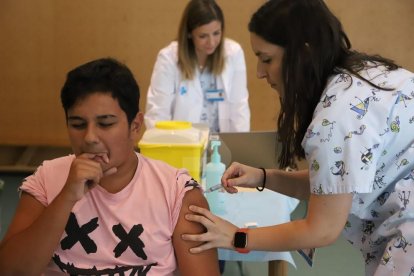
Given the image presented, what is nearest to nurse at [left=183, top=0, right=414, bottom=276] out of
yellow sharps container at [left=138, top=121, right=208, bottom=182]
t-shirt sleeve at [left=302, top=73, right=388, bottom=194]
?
t-shirt sleeve at [left=302, top=73, right=388, bottom=194]

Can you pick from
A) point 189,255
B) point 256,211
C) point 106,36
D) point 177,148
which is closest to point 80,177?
point 189,255

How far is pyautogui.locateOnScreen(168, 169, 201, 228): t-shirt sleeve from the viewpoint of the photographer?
1499mm

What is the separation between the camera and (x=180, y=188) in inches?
60.3

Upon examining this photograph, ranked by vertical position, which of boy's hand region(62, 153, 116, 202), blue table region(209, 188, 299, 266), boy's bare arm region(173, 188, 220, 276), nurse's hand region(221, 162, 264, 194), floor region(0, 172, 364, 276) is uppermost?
boy's hand region(62, 153, 116, 202)

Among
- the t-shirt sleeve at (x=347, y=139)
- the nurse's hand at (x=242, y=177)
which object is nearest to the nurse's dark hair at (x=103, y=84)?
the nurse's hand at (x=242, y=177)

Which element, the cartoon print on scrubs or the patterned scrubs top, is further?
the cartoon print on scrubs

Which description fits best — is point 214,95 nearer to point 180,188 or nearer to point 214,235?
point 180,188

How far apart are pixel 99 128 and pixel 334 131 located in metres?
0.62

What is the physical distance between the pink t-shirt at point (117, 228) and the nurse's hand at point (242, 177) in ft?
0.78

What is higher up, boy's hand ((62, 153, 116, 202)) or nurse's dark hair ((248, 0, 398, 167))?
nurse's dark hair ((248, 0, 398, 167))

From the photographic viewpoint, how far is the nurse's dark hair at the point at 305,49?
130 centimetres

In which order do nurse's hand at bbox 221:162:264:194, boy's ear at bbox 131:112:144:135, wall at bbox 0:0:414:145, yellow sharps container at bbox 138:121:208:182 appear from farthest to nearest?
wall at bbox 0:0:414:145 → yellow sharps container at bbox 138:121:208:182 → nurse's hand at bbox 221:162:264:194 → boy's ear at bbox 131:112:144:135

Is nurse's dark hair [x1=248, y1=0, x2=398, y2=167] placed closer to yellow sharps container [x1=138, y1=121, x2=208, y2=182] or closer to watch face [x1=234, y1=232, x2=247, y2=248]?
watch face [x1=234, y1=232, x2=247, y2=248]

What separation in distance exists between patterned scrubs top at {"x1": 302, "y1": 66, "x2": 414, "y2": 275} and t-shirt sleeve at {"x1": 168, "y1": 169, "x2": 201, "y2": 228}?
0.37m
